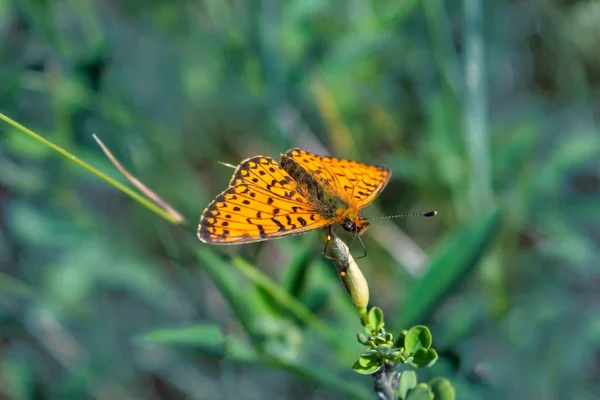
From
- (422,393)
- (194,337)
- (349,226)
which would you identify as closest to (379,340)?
(422,393)

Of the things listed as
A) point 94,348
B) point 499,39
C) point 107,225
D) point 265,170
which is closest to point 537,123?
point 499,39

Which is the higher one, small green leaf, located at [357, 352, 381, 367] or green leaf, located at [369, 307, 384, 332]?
green leaf, located at [369, 307, 384, 332]

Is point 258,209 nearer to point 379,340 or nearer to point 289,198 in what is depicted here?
point 289,198

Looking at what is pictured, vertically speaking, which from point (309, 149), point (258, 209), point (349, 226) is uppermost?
point (309, 149)

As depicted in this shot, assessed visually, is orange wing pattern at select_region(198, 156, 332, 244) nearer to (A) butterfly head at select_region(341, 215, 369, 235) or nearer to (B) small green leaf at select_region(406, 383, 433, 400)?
(A) butterfly head at select_region(341, 215, 369, 235)

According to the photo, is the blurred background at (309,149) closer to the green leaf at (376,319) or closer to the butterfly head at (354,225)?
the butterfly head at (354,225)

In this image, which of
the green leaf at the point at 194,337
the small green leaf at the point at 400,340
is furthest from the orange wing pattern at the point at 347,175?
the small green leaf at the point at 400,340

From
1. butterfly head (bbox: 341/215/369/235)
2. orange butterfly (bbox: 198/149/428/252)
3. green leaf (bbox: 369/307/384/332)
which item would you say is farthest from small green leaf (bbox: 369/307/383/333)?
butterfly head (bbox: 341/215/369/235)
